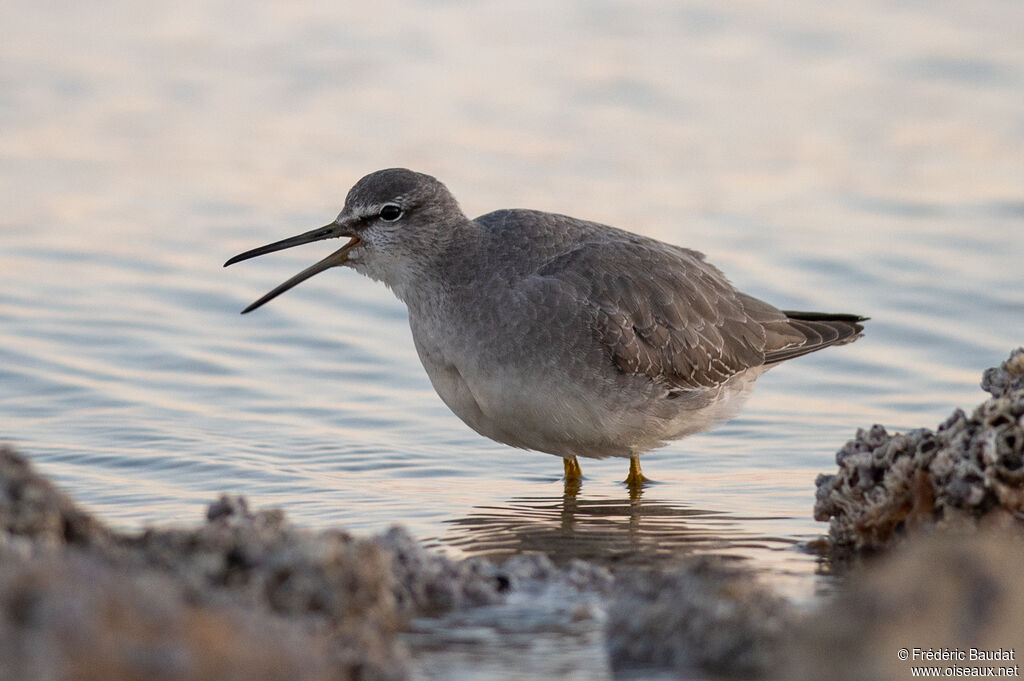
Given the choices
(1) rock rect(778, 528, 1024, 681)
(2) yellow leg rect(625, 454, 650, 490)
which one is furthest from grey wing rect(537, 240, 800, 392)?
(1) rock rect(778, 528, 1024, 681)

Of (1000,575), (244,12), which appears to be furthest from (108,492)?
(244,12)

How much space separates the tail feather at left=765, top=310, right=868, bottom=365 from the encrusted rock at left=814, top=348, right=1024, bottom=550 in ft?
9.09

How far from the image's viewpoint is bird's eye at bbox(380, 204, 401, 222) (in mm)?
8195

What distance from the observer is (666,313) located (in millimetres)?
8461

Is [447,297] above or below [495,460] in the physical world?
above

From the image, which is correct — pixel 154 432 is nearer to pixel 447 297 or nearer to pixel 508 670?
pixel 447 297

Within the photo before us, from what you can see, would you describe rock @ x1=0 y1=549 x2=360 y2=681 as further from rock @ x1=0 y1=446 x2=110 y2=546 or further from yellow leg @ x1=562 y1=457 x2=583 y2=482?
yellow leg @ x1=562 y1=457 x2=583 y2=482

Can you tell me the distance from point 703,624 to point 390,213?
418 cm

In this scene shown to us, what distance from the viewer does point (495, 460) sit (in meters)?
8.95

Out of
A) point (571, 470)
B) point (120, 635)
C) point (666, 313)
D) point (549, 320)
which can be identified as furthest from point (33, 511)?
point (666, 313)

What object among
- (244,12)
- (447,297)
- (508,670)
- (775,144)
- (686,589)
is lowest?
(508,670)

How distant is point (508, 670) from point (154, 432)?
4.58 m

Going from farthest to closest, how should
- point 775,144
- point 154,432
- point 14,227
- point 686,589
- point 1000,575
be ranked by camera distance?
point 775,144 → point 14,227 → point 154,432 → point 686,589 → point 1000,575

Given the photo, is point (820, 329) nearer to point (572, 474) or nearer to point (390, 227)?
point (572, 474)
